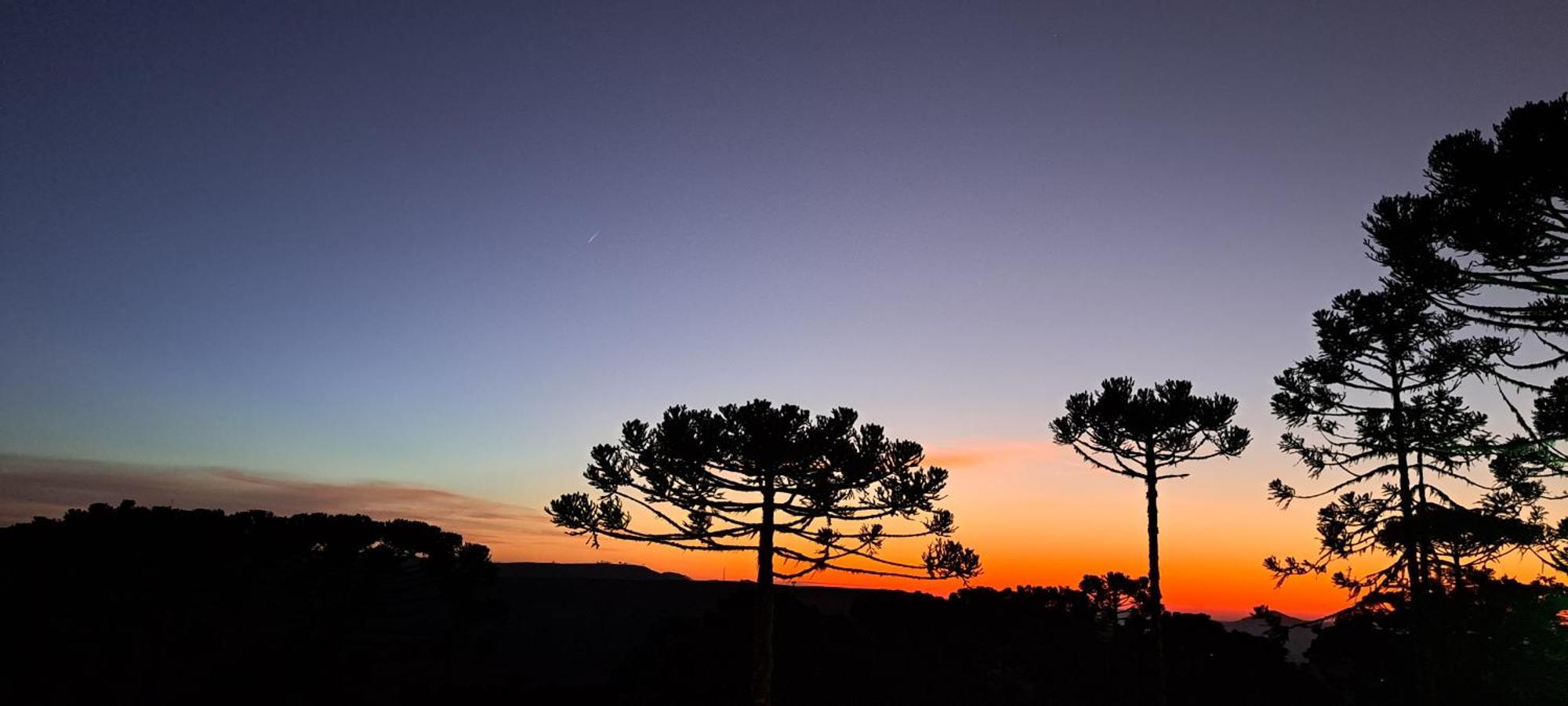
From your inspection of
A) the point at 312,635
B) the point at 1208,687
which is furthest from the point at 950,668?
the point at 312,635

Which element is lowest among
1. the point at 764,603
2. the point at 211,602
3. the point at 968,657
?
the point at 968,657

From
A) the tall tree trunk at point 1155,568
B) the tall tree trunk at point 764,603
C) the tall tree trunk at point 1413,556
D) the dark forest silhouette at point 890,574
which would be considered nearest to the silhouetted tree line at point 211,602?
the dark forest silhouette at point 890,574

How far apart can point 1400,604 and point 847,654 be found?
24899 mm

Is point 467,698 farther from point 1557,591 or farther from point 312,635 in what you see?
point 1557,591

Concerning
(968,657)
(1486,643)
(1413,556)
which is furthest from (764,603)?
(968,657)

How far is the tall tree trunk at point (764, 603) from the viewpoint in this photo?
1789 cm

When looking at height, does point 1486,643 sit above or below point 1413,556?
below

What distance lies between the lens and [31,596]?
82.0 ft

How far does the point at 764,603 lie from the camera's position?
60.2 ft

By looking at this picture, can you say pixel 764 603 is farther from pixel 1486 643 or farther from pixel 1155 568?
pixel 1486 643

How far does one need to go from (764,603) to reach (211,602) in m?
20.9

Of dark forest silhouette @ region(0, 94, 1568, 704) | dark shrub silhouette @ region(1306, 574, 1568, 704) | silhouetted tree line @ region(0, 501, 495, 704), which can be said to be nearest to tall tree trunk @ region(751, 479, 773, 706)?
dark forest silhouette @ region(0, 94, 1568, 704)

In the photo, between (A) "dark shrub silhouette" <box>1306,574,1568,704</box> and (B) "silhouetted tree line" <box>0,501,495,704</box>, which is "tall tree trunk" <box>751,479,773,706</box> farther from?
(A) "dark shrub silhouette" <box>1306,574,1568,704</box>

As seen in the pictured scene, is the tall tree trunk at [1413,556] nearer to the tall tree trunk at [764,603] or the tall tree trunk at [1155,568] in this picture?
the tall tree trunk at [1155,568]
